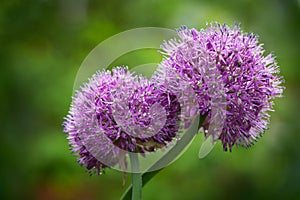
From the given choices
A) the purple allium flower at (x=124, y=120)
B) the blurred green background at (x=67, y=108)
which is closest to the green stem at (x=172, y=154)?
the purple allium flower at (x=124, y=120)

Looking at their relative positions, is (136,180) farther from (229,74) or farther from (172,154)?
(229,74)

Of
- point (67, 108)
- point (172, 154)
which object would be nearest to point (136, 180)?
point (172, 154)

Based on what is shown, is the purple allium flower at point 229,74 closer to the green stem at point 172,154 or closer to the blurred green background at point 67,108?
the green stem at point 172,154

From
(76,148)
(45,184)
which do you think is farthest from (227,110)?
(45,184)

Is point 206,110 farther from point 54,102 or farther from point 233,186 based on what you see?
point 233,186

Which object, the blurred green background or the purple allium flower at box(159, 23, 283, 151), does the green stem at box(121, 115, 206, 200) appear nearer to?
the purple allium flower at box(159, 23, 283, 151)
